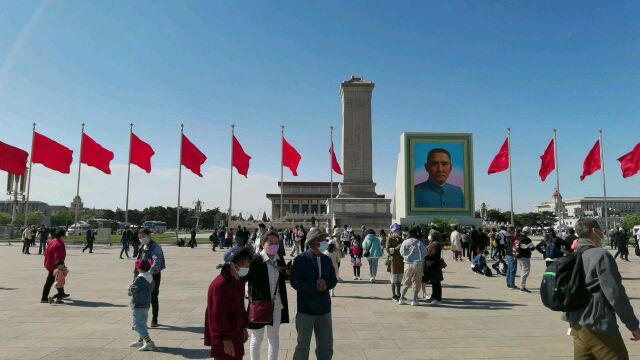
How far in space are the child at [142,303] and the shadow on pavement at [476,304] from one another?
21.3ft

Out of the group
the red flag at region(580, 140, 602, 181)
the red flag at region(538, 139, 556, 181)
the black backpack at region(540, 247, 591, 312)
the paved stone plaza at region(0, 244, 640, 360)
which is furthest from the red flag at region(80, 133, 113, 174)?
the red flag at region(580, 140, 602, 181)

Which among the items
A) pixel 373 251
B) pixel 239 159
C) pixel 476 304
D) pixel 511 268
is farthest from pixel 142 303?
pixel 239 159

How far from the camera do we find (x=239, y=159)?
3262cm

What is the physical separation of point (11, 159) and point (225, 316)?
24.9 meters

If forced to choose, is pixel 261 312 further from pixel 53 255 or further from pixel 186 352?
pixel 53 255

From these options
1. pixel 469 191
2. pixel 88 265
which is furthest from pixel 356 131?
pixel 88 265

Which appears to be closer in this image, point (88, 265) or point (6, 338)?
point (6, 338)

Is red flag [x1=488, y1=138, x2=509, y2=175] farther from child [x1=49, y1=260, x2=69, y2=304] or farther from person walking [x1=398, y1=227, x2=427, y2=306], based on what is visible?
child [x1=49, y1=260, x2=69, y2=304]

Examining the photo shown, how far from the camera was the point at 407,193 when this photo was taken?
53.9 m

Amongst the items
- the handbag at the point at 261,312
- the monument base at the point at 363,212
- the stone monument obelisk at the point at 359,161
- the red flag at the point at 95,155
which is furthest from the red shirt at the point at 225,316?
the stone monument obelisk at the point at 359,161

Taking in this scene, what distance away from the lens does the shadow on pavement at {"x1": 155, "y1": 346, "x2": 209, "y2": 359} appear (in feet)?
20.9

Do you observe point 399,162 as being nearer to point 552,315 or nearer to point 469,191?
point 469,191

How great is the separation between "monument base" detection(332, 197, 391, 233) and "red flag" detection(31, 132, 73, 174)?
27.1 meters

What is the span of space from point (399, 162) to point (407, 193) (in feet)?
16.8
